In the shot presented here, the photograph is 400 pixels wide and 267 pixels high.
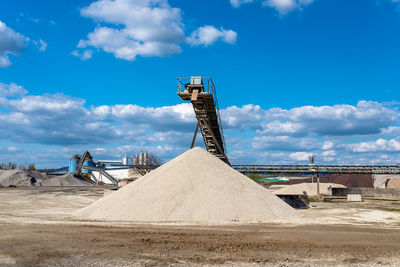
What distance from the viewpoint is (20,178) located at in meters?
51.9

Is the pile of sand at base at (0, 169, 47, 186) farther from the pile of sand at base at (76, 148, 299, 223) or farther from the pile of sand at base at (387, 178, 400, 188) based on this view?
the pile of sand at base at (387, 178, 400, 188)

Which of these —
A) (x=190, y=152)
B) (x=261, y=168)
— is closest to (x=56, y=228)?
(x=190, y=152)

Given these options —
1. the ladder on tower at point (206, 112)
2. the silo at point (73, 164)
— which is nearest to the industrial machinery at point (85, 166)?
the silo at point (73, 164)

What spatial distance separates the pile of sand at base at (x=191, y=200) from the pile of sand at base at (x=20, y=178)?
41.4 meters

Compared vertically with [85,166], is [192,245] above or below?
below

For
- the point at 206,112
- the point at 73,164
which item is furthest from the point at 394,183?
the point at 73,164

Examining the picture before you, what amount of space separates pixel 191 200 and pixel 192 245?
17.6 ft

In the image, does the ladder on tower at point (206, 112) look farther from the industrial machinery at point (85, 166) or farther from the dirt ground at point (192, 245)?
the industrial machinery at point (85, 166)

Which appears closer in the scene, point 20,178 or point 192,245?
point 192,245

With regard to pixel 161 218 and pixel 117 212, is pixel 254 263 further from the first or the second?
pixel 117 212

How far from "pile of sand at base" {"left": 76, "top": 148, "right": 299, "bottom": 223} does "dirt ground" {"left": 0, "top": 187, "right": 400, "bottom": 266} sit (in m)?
1.25

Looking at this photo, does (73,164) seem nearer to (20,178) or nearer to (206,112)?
(20,178)

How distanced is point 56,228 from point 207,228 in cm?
510

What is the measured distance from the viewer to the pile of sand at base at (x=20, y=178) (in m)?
50.3
